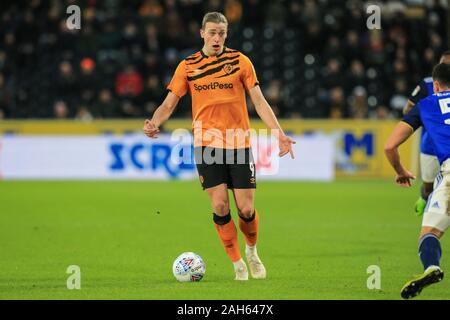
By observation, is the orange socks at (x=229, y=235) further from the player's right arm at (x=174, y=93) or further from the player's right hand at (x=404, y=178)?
the player's right hand at (x=404, y=178)

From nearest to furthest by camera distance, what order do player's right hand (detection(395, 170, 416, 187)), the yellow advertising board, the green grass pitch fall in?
player's right hand (detection(395, 170, 416, 187)) < the green grass pitch < the yellow advertising board

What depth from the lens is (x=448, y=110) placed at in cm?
745

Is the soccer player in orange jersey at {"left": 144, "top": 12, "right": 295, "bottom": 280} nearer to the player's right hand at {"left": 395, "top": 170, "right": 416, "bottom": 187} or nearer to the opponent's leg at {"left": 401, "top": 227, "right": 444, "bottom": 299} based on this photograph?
the player's right hand at {"left": 395, "top": 170, "right": 416, "bottom": 187}

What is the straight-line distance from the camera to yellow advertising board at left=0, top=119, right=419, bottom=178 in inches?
904

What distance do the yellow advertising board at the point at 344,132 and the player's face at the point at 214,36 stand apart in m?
14.2

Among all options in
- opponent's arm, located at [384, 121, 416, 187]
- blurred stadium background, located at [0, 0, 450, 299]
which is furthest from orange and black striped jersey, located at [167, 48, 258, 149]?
blurred stadium background, located at [0, 0, 450, 299]

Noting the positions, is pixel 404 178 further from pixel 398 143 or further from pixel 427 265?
pixel 427 265

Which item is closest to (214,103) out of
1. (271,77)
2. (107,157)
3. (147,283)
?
(147,283)

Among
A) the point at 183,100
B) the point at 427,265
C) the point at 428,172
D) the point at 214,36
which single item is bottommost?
the point at 427,265

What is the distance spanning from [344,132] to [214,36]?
14830mm

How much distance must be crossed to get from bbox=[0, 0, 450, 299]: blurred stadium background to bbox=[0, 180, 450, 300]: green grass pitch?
0.41 ft

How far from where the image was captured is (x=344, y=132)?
2306cm

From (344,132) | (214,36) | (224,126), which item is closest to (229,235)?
(224,126)

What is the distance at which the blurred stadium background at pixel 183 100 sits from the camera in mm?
17328
